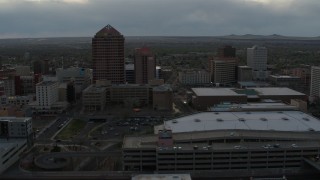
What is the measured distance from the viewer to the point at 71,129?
40562 mm

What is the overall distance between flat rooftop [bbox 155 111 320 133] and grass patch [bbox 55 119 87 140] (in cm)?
961

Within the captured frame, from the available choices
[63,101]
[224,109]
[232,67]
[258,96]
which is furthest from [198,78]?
[224,109]

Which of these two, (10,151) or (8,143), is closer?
(10,151)

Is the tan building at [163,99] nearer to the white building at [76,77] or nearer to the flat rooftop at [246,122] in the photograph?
the flat rooftop at [246,122]

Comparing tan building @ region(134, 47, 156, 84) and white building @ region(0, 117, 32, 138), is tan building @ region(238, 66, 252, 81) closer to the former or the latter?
tan building @ region(134, 47, 156, 84)

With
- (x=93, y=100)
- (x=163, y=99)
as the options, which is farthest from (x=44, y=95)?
(x=163, y=99)

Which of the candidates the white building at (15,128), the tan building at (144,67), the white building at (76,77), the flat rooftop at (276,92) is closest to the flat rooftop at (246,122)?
the white building at (15,128)

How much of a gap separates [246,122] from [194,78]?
3657cm

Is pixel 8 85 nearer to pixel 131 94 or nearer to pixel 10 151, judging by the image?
pixel 131 94

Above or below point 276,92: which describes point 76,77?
above

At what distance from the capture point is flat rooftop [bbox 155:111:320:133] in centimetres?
3139

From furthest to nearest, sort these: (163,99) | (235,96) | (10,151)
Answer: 1. (163,99)
2. (235,96)
3. (10,151)

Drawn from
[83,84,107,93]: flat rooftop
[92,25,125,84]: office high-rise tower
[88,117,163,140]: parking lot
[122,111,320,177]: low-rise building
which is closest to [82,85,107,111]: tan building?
[83,84,107,93]: flat rooftop

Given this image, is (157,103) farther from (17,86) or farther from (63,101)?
(17,86)
